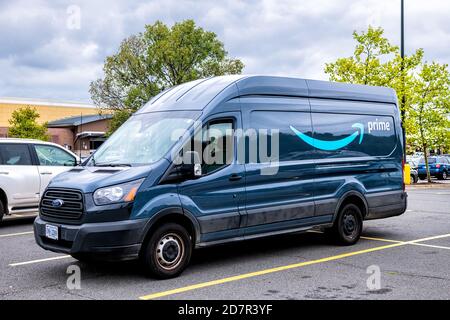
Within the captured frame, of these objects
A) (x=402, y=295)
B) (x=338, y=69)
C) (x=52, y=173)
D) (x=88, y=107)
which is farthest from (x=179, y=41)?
(x=88, y=107)

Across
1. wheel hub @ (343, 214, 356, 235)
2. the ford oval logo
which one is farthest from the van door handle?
wheel hub @ (343, 214, 356, 235)

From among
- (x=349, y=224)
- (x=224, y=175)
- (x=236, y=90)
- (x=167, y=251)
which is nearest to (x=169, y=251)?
(x=167, y=251)

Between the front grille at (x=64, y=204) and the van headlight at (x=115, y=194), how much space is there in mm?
220

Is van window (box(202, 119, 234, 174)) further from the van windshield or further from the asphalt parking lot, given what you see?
the asphalt parking lot

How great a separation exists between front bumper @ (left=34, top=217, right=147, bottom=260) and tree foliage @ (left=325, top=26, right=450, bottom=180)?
24.7m

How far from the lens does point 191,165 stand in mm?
6871

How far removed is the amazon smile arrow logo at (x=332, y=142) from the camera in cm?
847

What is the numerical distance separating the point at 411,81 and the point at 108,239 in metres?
26.9

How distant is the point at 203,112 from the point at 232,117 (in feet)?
1.62

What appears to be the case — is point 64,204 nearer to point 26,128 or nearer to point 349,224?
point 349,224

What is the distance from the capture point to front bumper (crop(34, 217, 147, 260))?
629 centimetres
